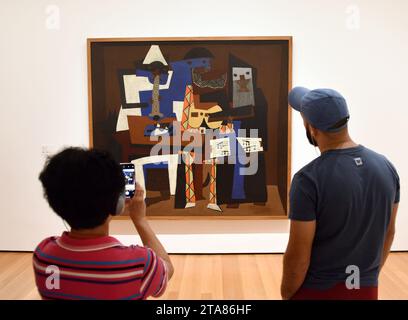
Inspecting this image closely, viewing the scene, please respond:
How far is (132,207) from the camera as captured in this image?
129 cm

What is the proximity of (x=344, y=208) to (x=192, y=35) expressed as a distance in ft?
8.53

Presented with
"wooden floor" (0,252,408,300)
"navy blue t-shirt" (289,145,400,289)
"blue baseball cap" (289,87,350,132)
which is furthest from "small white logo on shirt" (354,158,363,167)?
"wooden floor" (0,252,408,300)

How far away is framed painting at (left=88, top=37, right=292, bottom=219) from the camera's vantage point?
11.3 feet

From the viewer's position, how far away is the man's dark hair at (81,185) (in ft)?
3.31

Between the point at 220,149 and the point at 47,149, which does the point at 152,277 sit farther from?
the point at 47,149

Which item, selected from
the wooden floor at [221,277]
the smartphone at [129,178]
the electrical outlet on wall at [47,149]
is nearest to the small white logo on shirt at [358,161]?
the smartphone at [129,178]

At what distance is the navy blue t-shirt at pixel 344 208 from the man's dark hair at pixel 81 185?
586 mm

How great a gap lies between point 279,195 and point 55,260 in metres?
2.75

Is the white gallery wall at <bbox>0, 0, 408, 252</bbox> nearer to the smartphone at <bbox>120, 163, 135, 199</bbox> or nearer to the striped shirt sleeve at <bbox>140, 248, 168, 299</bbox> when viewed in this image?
the smartphone at <bbox>120, 163, 135, 199</bbox>

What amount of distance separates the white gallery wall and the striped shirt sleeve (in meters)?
2.55
